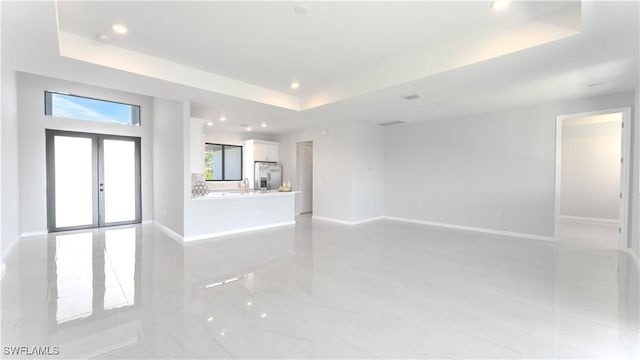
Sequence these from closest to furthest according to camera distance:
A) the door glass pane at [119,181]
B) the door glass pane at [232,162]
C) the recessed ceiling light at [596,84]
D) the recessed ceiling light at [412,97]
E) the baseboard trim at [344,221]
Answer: the recessed ceiling light at [596,84] → the recessed ceiling light at [412,97] → the door glass pane at [119,181] → the baseboard trim at [344,221] → the door glass pane at [232,162]

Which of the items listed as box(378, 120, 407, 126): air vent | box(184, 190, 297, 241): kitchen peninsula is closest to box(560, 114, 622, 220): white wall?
box(378, 120, 407, 126): air vent

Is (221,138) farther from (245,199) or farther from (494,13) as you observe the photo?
(494,13)

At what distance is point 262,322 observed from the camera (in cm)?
236

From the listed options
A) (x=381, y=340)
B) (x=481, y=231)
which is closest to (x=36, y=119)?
(x=381, y=340)

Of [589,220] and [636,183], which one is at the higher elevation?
[636,183]

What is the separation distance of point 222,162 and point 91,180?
3061 millimetres

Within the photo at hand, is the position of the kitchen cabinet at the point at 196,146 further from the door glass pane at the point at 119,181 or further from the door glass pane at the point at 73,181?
the door glass pane at the point at 73,181

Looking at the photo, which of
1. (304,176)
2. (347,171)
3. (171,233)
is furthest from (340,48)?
(304,176)

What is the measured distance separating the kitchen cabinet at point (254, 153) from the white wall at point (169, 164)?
95.6 inches

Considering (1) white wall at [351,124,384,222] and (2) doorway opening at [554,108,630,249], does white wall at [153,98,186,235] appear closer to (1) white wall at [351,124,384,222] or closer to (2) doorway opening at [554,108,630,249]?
(1) white wall at [351,124,384,222]

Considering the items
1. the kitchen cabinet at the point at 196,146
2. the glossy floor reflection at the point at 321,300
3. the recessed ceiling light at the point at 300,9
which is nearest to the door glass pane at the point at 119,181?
the glossy floor reflection at the point at 321,300

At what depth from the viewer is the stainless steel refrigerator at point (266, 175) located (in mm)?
8125

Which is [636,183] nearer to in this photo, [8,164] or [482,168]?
[482,168]

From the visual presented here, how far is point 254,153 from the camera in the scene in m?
8.19
